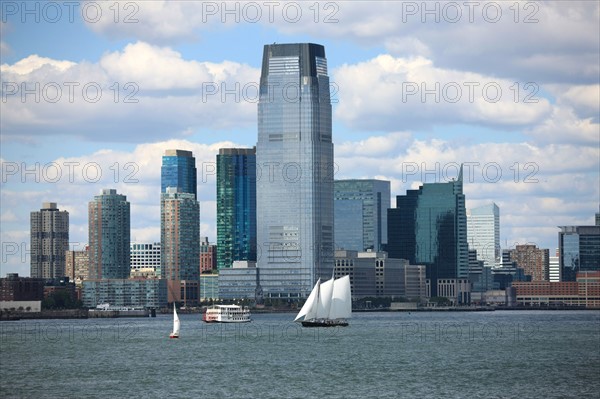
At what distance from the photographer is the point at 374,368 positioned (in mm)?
124000

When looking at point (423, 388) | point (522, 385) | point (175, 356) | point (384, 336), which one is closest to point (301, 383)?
point (423, 388)

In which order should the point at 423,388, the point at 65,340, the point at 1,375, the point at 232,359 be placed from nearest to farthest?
1. the point at 423,388
2. the point at 1,375
3. the point at 232,359
4. the point at 65,340

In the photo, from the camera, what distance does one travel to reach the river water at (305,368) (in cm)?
10244

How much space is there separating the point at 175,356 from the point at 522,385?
160 feet

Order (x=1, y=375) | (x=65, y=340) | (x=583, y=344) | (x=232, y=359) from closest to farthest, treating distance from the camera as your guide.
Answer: (x=1, y=375)
(x=232, y=359)
(x=583, y=344)
(x=65, y=340)

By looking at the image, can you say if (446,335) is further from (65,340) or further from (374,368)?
(374,368)

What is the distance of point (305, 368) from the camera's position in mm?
124562

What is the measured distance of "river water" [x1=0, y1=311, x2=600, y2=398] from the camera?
336ft

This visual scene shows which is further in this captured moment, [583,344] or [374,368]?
[583,344]

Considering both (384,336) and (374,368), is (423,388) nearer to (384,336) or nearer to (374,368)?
(374,368)

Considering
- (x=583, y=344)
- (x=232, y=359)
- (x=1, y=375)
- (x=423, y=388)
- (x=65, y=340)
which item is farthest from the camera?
(x=65, y=340)

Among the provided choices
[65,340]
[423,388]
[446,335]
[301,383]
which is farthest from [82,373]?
[446,335]

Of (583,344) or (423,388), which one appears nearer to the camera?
(423,388)

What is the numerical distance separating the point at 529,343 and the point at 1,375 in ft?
248
